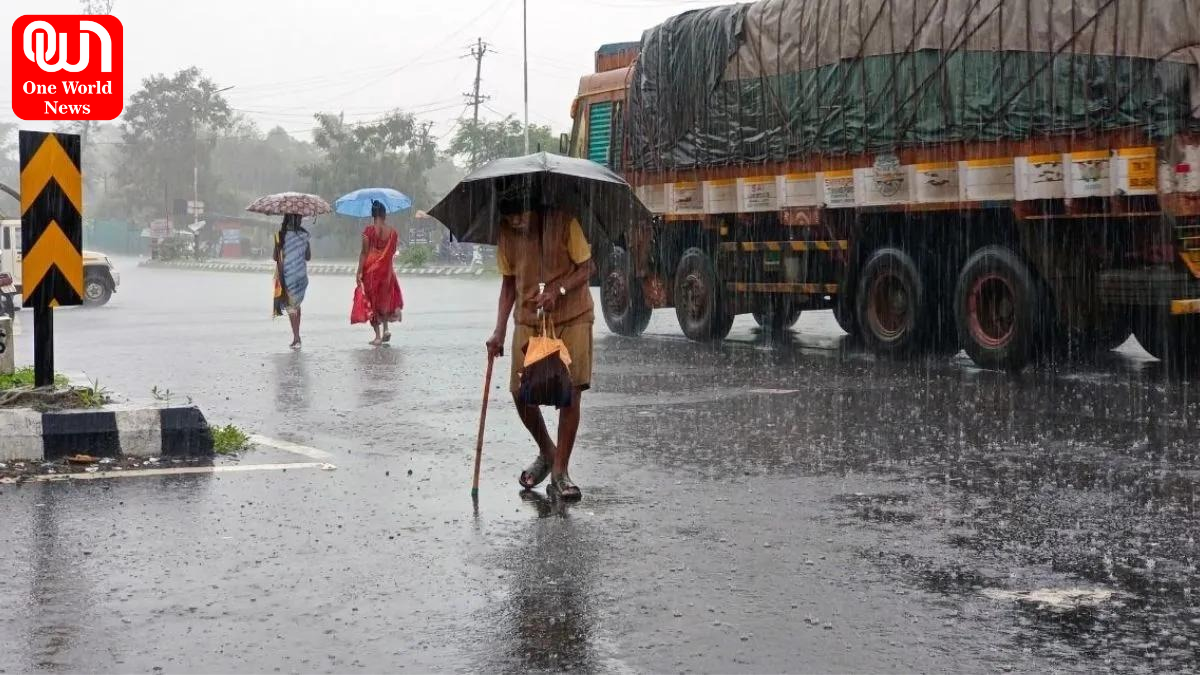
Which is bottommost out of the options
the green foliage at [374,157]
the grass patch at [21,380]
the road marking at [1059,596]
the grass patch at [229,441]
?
the road marking at [1059,596]

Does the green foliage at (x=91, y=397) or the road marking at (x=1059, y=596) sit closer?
the road marking at (x=1059, y=596)

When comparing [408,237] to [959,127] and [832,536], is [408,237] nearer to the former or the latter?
[959,127]

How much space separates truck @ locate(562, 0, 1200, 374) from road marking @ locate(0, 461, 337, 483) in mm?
2488

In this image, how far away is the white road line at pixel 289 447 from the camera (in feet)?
28.2

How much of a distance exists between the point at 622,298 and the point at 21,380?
9494mm

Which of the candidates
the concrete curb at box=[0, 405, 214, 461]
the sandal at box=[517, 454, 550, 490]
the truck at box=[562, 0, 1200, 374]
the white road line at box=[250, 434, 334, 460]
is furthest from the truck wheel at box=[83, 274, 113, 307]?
the sandal at box=[517, 454, 550, 490]

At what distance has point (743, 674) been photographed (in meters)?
4.41

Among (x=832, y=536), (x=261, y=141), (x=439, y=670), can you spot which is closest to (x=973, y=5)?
(x=832, y=536)

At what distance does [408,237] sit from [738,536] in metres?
61.2

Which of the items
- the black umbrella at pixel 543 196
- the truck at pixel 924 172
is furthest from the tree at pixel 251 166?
the black umbrella at pixel 543 196

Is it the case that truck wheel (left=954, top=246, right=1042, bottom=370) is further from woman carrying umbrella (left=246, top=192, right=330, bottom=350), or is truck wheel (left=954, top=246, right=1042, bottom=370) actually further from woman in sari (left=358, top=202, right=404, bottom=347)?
woman carrying umbrella (left=246, top=192, right=330, bottom=350)

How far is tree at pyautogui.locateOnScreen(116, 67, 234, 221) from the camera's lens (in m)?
85.1

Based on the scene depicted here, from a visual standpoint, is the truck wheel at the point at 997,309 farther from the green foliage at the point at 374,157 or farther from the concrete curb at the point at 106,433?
the green foliage at the point at 374,157

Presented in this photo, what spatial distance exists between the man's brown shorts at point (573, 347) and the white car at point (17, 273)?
12.6m
